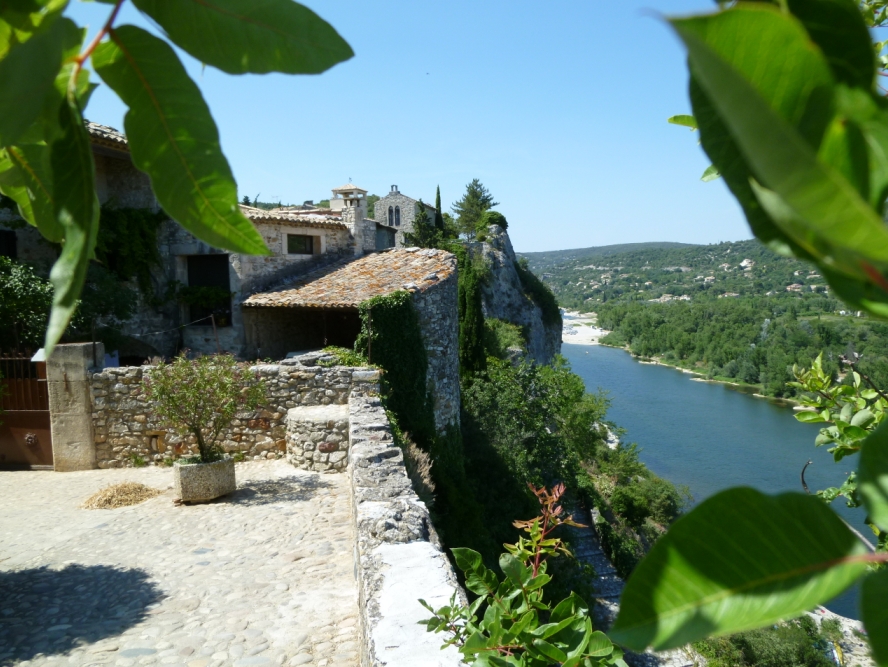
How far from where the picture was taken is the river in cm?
2936

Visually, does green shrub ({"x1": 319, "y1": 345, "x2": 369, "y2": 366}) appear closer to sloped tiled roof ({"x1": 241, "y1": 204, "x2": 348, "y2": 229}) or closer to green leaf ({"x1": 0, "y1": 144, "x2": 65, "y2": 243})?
sloped tiled roof ({"x1": 241, "y1": 204, "x2": 348, "y2": 229})

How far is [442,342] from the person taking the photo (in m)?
11.9

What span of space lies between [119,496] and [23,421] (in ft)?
8.26

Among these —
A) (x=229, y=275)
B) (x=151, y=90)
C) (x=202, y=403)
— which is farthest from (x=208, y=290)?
(x=151, y=90)

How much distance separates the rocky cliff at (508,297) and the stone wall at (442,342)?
14373mm

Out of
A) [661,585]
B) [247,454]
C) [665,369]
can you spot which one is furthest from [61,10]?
[665,369]

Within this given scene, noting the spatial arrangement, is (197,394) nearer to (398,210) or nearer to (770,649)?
(770,649)

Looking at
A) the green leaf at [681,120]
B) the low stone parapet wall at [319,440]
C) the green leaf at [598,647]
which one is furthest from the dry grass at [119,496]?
the green leaf at [681,120]

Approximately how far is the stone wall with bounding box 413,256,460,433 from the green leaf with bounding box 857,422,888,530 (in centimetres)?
1048

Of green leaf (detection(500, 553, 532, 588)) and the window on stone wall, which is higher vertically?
the window on stone wall

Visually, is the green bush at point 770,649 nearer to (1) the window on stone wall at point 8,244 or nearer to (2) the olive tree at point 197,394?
(2) the olive tree at point 197,394

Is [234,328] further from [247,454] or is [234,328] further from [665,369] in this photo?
[665,369]

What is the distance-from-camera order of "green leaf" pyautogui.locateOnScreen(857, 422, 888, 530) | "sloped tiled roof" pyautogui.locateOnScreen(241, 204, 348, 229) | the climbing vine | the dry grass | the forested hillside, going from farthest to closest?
"sloped tiled roof" pyautogui.locateOnScreen(241, 204, 348, 229), the climbing vine, the dry grass, the forested hillside, "green leaf" pyautogui.locateOnScreen(857, 422, 888, 530)

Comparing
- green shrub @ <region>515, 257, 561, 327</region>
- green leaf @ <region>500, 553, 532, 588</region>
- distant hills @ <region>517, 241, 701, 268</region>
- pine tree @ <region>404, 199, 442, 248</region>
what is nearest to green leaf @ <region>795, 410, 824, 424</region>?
green leaf @ <region>500, 553, 532, 588</region>
